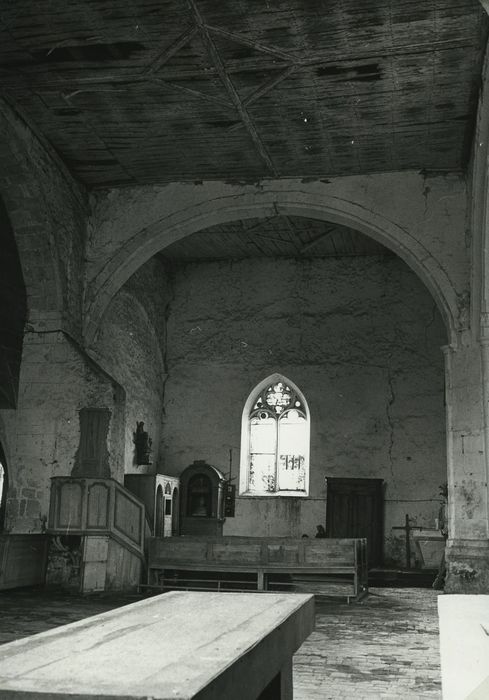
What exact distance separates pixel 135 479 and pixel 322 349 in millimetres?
4261

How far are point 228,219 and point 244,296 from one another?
408cm

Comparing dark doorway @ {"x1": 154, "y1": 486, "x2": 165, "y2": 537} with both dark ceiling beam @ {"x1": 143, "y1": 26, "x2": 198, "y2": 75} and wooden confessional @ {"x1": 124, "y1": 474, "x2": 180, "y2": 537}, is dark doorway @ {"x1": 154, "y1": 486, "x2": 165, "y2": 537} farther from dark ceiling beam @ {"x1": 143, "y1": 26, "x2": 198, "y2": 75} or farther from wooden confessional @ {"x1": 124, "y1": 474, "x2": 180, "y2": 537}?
dark ceiling beam @ {"x1": 143, "y1": 26, "x2": 198, "y2": 75}

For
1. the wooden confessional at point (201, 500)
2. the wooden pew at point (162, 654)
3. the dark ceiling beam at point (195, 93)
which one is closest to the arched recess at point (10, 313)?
the dark ceiling beam at point (195, 93)

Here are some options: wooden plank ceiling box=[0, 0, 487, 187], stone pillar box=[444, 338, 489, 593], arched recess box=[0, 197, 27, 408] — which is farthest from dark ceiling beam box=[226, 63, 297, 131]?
stone pillar box=[444, 338, 489, 593]

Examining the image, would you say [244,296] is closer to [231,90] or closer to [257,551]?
[257,551]

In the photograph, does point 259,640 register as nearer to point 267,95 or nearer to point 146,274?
point 267,95

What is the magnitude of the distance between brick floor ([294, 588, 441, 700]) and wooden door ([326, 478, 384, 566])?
14.3 feet

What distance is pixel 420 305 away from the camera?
13695 millimetres

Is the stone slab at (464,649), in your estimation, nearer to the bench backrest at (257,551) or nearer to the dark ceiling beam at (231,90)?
the dark ceiling beam at (231,90)

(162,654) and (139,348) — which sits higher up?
(139,348)

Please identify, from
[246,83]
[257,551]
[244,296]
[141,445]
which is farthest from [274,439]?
[246,83]

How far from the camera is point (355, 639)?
614 cm

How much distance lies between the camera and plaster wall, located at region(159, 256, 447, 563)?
43.5 ft

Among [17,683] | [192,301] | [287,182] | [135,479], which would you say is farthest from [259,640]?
[192,301]
